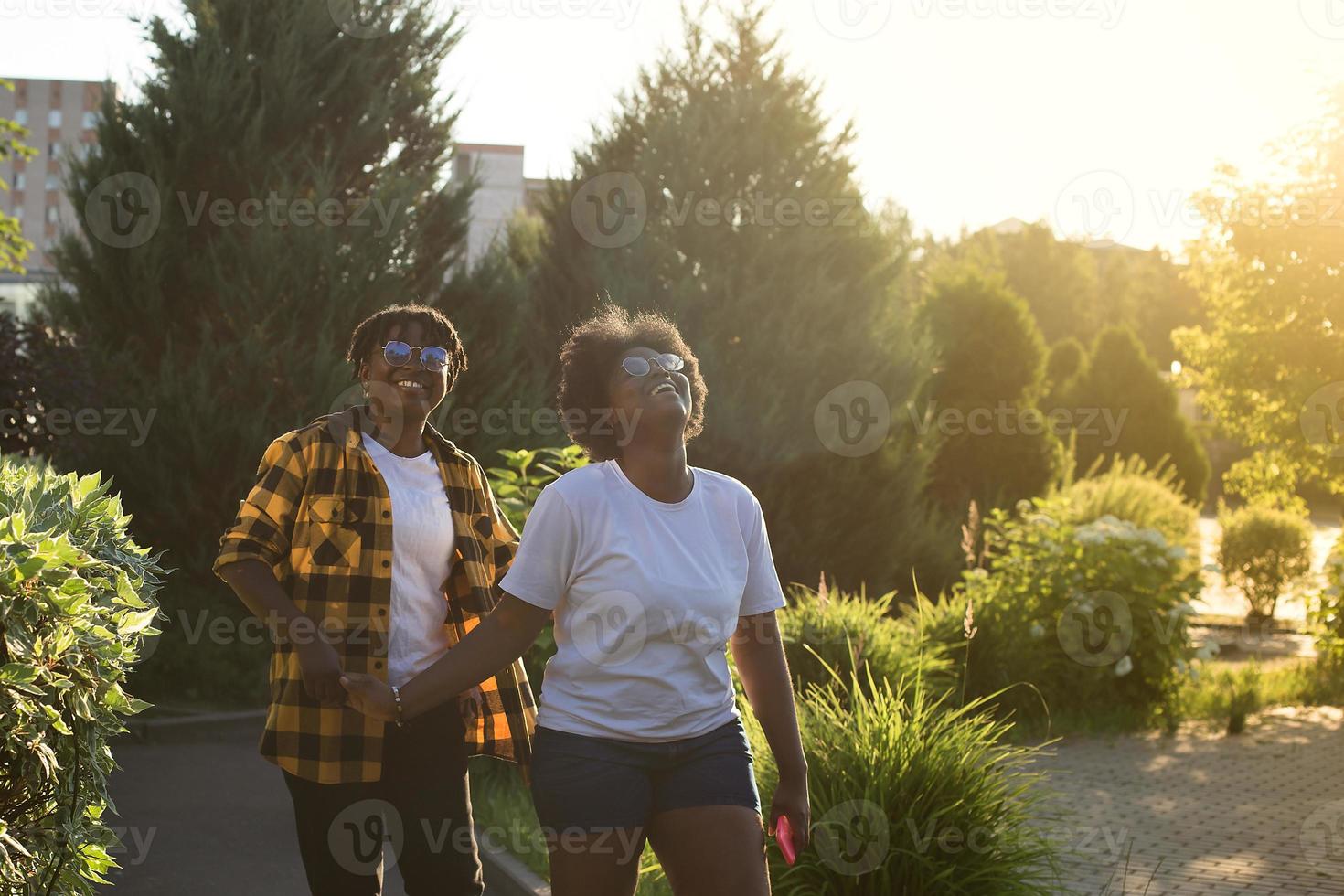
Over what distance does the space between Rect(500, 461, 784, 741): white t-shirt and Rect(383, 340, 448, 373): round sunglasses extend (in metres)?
0.93

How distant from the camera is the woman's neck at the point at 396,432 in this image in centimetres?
388

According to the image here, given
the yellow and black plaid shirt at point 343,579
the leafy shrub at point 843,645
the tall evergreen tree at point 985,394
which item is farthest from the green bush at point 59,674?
the tall evergreen tree at point 985,394

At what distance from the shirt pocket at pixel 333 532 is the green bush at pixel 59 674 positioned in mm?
478

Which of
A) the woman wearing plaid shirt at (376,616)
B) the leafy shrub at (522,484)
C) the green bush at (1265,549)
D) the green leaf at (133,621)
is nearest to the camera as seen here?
the green leaf at (133,621)

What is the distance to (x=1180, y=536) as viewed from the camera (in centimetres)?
1592

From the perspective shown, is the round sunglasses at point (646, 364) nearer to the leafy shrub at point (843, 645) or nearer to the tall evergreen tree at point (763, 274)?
the leafy shrub at point (843, 645)

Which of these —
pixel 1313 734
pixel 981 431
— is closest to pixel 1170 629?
pixel 1313 734

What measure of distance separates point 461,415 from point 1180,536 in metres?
9.24

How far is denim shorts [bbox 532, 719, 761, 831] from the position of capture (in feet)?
9.80

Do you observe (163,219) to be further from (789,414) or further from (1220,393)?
(1220,393)

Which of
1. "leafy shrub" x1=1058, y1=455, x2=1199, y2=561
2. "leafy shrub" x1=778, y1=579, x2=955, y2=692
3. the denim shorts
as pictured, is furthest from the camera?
"leafy shrub" x1=1058, y1=455, x2=1199, y2=561

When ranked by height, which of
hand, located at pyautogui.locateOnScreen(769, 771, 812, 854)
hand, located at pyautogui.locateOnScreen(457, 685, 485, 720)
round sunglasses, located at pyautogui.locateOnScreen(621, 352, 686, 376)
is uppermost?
round sunglasses, located at pyautogui.locateOnScreen(621, 352, 686, 376)

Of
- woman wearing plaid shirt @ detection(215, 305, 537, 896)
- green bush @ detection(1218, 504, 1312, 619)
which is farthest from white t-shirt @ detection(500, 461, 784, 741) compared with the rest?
green bush @ detection(1218, 504, 1312, 619)

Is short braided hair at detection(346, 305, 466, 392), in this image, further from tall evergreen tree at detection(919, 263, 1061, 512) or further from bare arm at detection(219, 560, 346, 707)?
tall evergreen tree at detection(919, 263, 1061, 512)
